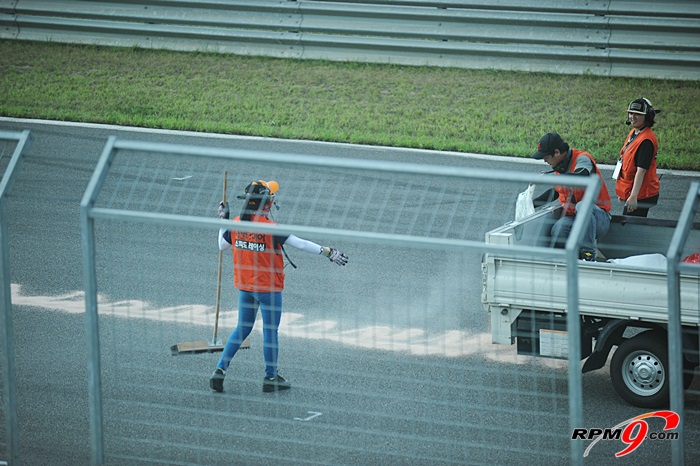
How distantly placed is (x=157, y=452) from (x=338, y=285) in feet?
12.8

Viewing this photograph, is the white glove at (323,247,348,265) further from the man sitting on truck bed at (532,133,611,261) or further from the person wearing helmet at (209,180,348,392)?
the man sitting on truck bed at (532,133,611,261)

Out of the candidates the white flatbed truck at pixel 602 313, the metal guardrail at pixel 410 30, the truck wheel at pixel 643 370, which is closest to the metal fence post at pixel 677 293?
the white flatbed truck at pixel 602 313

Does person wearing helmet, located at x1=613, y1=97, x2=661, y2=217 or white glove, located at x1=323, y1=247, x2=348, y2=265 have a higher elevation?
person wearing helmet, located at x1=613, y1=97, x2=661, y2=217

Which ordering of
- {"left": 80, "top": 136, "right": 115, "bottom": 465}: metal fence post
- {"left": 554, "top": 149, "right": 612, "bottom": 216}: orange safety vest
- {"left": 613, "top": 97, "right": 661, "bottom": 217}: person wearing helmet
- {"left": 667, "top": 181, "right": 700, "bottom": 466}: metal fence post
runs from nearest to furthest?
{"left": 667, "top": 181, "right": 700, "bottom": 466}: metal fence post, {"left": 80, "top": 136, "right": 115, "bottom": 465}: metal fence post, {"left": 554, "top": 149, "right": 612, "bottom": 216}: orange safety vest, {"left": 613, "top": 97, "right": 661, "bottom": 217}: person wearing helmet

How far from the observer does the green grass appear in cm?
1516

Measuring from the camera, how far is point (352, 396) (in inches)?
305

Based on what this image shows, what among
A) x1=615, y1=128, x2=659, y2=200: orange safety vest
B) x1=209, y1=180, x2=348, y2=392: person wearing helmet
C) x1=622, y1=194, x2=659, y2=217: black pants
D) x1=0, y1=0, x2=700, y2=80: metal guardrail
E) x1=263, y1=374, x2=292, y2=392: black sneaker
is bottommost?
x1=263, y1=374, x2=292, y2=392: black sneaker

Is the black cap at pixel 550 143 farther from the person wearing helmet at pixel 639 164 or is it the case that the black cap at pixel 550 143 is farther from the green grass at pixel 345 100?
the green grass at pixel 345 100

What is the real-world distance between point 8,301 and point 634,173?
6423mm

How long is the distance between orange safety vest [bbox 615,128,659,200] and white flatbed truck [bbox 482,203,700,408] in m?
2.37

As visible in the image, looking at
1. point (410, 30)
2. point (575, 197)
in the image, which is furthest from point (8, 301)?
point (410, 30)

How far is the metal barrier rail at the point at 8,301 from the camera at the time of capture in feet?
17.4

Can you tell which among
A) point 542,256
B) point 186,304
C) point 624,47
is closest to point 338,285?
point 186,304

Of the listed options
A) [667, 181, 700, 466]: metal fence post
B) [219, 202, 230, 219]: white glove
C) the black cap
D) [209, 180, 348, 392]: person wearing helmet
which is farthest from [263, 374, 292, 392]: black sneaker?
[667, 181, 700, 466]: metal fence post
